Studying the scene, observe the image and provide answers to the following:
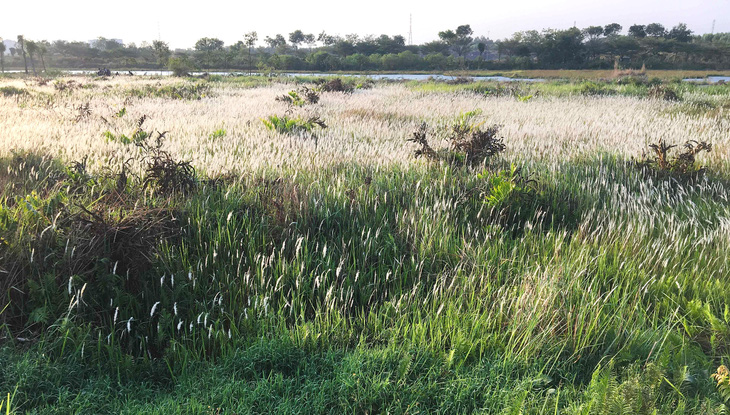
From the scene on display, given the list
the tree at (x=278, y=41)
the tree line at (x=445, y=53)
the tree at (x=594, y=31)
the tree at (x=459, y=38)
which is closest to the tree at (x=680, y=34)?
the tree line at (x=445, y=53)

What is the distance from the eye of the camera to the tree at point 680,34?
117 meters

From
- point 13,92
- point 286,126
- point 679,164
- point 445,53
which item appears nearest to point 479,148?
point 679,164

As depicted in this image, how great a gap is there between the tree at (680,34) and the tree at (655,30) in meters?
3.17

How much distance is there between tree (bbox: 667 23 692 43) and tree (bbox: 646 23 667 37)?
317 centimetres

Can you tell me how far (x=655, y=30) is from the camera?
13000 cm

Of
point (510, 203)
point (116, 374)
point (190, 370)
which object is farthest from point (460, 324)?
point (510, 203)

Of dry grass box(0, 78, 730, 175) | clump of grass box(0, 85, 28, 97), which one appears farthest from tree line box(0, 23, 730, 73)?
dry grass box(0, 78, 730, 175)

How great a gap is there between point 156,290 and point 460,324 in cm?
193

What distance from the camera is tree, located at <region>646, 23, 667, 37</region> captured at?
419ft

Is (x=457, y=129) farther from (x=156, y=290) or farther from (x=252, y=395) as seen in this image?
(x=252, y=395)

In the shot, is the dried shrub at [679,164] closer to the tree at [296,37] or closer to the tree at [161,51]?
the tree at [161,51]

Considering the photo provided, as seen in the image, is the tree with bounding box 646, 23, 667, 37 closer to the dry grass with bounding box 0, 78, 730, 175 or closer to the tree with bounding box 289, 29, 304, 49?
the tree with bounding box 289, 29, 304, 49

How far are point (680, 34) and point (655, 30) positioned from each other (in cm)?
1026

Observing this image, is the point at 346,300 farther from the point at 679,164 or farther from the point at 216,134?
the point at 216,134
